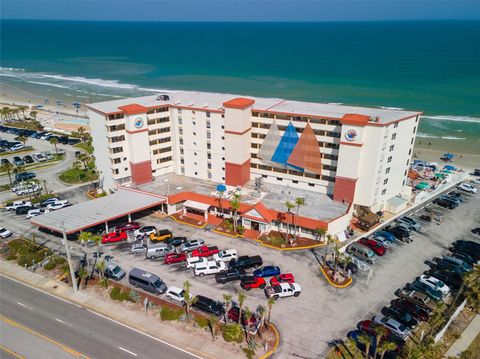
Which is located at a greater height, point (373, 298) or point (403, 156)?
point (403, 156)

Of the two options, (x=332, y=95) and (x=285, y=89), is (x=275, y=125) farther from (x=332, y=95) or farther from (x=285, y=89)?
(x=285, y=89)

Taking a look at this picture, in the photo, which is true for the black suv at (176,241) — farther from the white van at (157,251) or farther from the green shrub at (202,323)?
the green shrub at (202,323)

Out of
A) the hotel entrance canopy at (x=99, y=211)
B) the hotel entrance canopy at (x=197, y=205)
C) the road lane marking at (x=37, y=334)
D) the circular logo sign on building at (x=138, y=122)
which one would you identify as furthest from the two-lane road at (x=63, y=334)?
the circular logo sign on building at (x=138, y=122)

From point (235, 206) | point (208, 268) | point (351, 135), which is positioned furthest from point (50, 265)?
point (351, 135)

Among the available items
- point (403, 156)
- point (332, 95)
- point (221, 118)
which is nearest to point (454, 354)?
point (403, 156)

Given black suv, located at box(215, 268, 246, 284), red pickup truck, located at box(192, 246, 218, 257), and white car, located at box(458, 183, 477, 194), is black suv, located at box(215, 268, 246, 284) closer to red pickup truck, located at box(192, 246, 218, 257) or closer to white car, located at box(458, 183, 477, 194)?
red pickup truck, located at box(192, 246, 218, 257)

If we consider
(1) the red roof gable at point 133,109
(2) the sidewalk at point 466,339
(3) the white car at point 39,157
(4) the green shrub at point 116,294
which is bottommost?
(2) the sidewalk at point 466,339

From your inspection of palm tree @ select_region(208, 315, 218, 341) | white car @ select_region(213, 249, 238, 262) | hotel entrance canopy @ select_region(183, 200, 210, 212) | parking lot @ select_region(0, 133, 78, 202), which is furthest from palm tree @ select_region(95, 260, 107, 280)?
parking lot @ select_region(0, 133, 78, 202)
